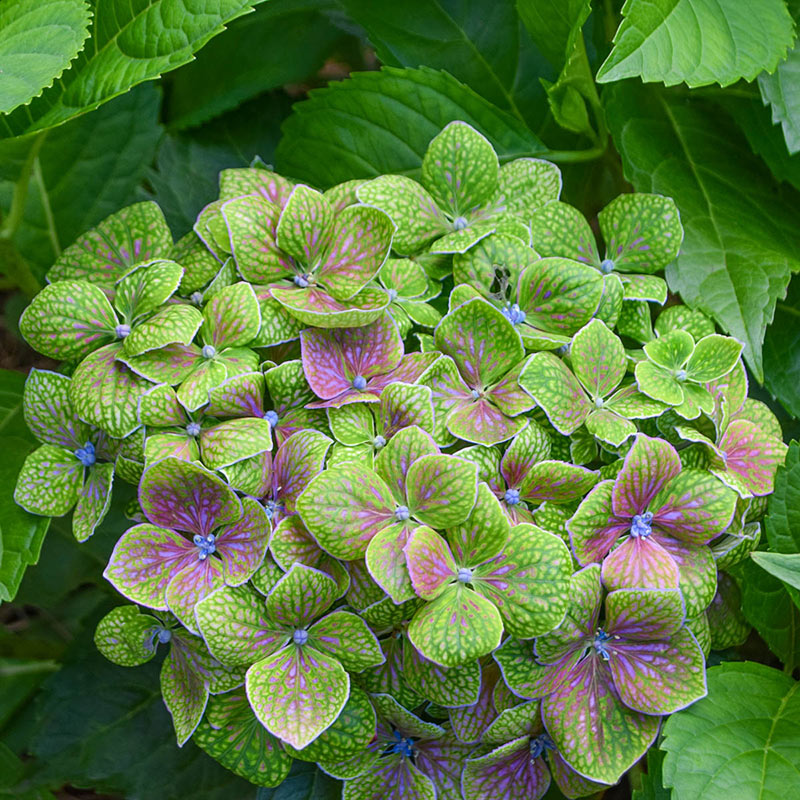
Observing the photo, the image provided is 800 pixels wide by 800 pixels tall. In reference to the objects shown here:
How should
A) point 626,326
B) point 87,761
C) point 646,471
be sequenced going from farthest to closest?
point 87,761, point 626,326, point 646,471

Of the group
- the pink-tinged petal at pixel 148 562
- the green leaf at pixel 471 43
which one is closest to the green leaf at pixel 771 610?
the pink-tinged petal at pixel 148 562

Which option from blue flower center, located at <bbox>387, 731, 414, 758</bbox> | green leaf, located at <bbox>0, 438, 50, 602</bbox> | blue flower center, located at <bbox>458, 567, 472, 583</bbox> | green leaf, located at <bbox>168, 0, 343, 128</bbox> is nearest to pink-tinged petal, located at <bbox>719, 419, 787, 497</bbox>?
blue flower center, located at <bbox>458, 567, 472, 583</bbox>

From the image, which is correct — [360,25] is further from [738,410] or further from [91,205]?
[738,410]

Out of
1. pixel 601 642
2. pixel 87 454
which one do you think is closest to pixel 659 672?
pixel 601 642

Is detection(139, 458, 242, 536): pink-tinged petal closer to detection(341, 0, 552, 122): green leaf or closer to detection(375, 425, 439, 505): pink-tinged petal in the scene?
detection(375, 425, 439, 505): pink-tinged petal

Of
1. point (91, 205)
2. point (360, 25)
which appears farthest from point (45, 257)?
point (360, 25)

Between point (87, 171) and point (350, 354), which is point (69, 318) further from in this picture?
point (87, 171)
